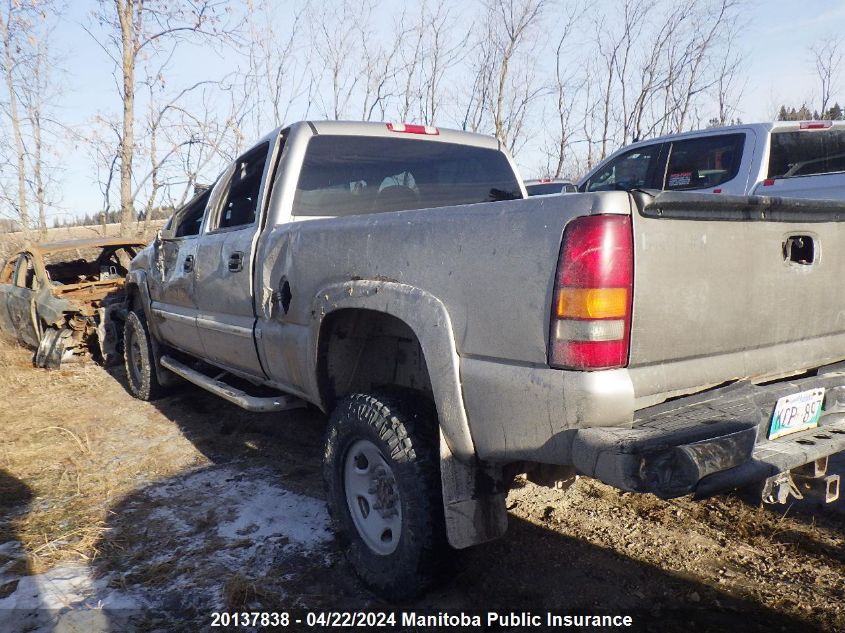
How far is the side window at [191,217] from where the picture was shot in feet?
15.4

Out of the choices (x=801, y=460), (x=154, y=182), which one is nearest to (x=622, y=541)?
(x=801, y=460)

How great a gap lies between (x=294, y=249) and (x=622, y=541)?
6.94 feet

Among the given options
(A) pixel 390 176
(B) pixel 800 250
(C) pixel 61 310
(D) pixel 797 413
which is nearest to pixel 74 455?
(A) pixel 390 176

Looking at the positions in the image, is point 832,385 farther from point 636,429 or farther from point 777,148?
point 777,148

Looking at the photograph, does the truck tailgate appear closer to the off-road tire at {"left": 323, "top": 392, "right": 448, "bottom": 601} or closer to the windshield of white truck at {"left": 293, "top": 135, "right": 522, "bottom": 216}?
the off-road tire at {"left": 323, "top": 392, "right": 448, "bottom": 601}

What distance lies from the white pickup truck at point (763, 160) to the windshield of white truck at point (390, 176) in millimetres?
3481

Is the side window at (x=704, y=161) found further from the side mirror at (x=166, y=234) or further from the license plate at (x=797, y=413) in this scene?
the side mirror at (x=166, y=234)

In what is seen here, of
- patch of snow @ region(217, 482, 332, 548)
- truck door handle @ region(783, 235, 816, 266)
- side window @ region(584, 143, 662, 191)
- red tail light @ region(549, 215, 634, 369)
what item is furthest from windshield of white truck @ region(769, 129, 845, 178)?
patch of snow @ region(217, 482, 332, 548)

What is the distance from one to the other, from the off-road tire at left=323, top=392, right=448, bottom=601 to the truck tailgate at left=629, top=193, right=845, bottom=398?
2.85 ft

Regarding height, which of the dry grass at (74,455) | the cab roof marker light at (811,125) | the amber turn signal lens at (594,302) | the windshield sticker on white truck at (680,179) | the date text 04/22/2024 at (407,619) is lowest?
the date text 04/22/2024 at (407,619)

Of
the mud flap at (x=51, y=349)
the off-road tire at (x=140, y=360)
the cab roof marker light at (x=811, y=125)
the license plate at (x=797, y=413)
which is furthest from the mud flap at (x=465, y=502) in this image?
the mud flap at (x=51, y=349)

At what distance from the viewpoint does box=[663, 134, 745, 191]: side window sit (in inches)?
245

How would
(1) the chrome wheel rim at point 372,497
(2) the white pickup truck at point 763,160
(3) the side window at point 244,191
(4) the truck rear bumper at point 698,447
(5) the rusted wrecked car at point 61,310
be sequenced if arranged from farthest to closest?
(5) the rusted wrecked car at point 61,310 < (2) the white pickup truck at point 763,160 < (3) the side window at point 244,191 < (1) the chrome wheel rim at point 372,497 < (4) the truck rear bumper at point 698,447

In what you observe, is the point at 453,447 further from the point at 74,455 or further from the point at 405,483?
the point at 74,455
